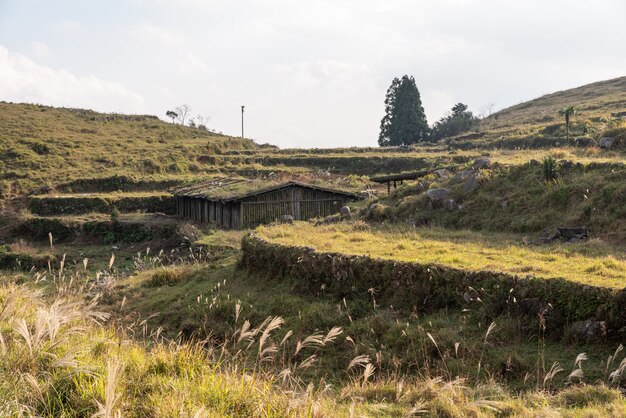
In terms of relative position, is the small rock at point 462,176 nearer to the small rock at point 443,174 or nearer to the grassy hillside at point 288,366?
the small rock at point 443,174

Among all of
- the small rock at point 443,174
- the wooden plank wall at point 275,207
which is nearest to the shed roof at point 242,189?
the wooden plank wall at point 275,207

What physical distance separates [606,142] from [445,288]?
57.4 feet

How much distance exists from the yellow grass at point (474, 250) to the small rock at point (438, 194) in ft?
8.70

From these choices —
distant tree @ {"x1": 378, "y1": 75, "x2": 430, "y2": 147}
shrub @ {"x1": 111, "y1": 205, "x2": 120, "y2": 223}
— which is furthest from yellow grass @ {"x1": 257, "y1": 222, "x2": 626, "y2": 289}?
distant tree @ {"x1": 378, "y1": 75, "x2": 430, "y2": 147}

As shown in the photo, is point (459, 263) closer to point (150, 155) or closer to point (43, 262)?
point (43, 262)

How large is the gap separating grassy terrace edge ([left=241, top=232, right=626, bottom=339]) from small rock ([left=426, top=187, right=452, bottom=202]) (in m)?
7.73

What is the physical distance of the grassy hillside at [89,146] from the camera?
48.2 meters

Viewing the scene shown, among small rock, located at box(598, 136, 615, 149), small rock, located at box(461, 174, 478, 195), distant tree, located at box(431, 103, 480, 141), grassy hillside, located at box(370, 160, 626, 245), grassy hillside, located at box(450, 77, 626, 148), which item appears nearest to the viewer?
grassy hillside, located at box(370, 160, 626, 245)

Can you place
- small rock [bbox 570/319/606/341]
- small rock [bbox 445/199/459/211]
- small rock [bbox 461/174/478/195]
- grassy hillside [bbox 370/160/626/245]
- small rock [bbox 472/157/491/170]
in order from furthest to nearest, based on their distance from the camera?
1. small rock [bbox 472/157/491/170]
2. small rock [bbox 461/174/478/195]
3. small rock [bbox 445/199/459/211]
4. grassy hillside [bbox 370/160/626/245]
5. small rock [bbox 570/319/606/341]

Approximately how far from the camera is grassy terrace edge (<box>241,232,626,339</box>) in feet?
30.5

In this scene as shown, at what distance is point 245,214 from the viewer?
31875mm

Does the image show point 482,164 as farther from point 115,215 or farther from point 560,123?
point 560,123

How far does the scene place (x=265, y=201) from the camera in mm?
32531

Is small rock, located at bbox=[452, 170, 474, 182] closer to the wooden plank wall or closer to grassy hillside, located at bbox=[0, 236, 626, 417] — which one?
grassy hillside, located at bbox=[0, 236, 626, 417]
